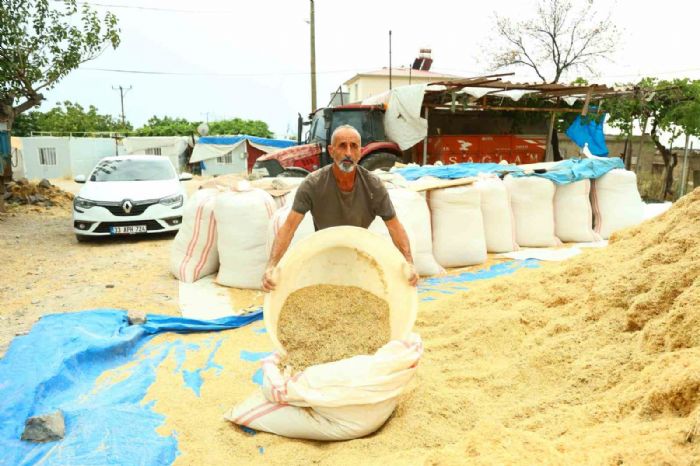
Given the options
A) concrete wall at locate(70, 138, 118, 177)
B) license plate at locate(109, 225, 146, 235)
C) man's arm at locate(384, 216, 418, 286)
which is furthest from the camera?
concrete wall at locate(70, 138, 118, 177)

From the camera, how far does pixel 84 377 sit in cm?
Result: 285

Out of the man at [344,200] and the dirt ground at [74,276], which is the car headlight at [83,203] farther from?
the man at [344,200]

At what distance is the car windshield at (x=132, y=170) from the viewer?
756cm

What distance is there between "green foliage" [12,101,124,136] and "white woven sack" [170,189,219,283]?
86.1 feet

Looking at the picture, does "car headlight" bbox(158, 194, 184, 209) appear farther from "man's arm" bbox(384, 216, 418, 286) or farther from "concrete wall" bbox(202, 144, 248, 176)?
"concrete wall" bbox(202, 144, 248, 176)

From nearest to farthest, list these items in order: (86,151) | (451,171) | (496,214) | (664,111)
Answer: (496,214)
(451,171)
(664,111)
(86,151)

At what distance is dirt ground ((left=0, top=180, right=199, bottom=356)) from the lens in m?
4.21

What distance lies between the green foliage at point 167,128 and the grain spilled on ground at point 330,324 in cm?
2602

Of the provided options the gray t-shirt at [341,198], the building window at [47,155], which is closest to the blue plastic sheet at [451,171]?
the gray t-shirt at [341,198]

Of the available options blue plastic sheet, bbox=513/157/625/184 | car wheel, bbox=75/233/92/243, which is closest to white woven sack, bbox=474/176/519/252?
blue plastic sheet, bbox=513/157/625/184

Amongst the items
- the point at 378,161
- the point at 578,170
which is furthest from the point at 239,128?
the point at 578,170

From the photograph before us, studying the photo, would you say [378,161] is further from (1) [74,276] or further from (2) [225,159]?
(2) [225,159]

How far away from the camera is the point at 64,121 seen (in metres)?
29.8

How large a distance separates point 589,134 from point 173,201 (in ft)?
27.7
